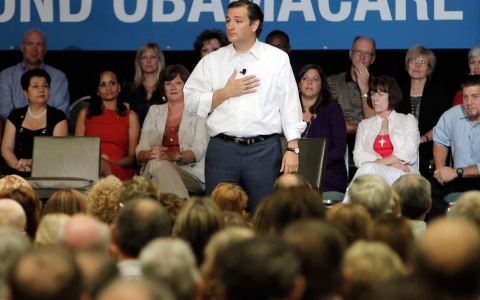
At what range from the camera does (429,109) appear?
21.1ft

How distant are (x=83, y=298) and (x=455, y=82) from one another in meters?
5.50

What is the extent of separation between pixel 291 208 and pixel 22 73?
14.5 ft

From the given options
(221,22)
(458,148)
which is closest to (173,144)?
(221,22)

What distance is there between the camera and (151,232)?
2.75 meters

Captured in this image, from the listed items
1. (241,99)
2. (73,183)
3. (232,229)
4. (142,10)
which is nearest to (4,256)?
(232,229)

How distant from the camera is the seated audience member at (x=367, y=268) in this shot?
2.37 m

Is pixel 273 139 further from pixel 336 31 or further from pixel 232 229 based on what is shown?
pixel 336 31

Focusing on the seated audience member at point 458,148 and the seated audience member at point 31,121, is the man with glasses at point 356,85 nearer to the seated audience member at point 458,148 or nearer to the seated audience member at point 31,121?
the seated audience member at point 458,148

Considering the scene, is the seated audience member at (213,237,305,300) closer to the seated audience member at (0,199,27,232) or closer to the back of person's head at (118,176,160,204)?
the seated audience member at (0,199,27,232)

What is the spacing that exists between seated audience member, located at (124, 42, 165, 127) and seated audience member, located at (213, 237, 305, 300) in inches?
185

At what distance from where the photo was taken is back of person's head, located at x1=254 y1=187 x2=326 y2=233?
120 inches

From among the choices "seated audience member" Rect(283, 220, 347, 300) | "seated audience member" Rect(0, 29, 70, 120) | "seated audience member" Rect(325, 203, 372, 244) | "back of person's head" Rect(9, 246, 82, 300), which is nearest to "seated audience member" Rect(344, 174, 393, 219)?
"seated audience member" Rect(325, 203, 372, 244)

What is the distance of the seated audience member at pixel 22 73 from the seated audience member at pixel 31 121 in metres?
0.41

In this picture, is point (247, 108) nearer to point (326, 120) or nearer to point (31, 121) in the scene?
point (326, 120)
